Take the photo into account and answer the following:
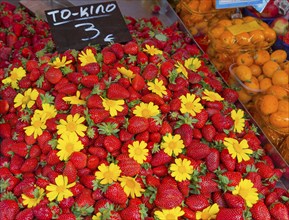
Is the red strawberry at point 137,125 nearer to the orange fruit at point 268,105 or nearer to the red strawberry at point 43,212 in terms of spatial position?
the red strawberry at point 43,212

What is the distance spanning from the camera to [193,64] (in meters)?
2.05

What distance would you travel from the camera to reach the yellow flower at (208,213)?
57.0 inches

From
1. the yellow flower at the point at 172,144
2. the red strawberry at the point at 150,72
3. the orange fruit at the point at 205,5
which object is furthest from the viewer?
the orange fruit at the point at 205,5

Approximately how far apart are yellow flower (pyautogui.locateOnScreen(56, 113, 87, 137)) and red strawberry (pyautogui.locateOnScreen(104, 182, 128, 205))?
0.84ft

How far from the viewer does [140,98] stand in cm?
172

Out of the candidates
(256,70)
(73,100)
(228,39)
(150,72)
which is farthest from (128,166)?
(228,39)

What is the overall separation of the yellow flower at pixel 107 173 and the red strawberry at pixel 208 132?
0.42 metres

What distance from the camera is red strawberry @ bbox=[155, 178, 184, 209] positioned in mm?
1416

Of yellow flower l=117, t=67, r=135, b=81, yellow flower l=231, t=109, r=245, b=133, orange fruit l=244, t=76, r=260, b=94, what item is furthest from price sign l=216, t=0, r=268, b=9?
yellow flower l=117, t=67, r=135, b=81

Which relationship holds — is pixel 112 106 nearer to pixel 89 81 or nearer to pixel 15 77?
pixel 89 81

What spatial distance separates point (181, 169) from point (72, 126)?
1.52 feet

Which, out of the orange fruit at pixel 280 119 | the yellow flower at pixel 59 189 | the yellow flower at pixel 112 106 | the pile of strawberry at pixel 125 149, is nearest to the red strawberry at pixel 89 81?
the pile of strawberry at pixel 125 149

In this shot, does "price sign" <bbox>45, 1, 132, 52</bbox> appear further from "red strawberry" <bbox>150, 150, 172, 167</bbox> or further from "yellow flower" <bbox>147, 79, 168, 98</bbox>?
"red strawberry" <bbox>150, 150, 172, 167</bbox>

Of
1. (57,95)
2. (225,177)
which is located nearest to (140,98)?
(57,95)
